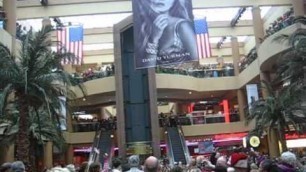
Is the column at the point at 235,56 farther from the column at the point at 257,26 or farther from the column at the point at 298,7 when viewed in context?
the column at the point at 298,7

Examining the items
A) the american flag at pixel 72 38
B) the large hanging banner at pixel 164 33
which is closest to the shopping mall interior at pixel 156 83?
the american flag at pixel 72 38

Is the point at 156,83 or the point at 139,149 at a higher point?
the point at 156,83

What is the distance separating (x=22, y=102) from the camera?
13219 millimetres

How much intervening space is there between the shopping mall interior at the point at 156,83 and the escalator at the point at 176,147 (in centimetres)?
7

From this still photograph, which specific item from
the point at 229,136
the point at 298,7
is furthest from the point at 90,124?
the point at 298,7

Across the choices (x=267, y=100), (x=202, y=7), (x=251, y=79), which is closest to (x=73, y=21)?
(x=202, y=7)

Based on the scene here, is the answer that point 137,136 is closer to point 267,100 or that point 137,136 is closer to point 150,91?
point 150,91

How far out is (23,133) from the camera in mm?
13062

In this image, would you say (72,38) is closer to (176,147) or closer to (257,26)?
(176,147)

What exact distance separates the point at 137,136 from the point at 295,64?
15.0 meters

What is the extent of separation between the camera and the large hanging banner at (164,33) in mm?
15984

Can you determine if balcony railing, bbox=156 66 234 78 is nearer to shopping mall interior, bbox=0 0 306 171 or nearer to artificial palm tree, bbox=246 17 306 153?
shopping mall interior, bbox=0 0 306 171

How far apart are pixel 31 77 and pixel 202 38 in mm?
17707

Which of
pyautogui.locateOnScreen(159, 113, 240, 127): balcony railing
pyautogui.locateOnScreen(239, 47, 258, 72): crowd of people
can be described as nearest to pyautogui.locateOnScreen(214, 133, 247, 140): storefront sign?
pyautogui.locateOnScreen(159, 113, 240, 127): balcony railing
